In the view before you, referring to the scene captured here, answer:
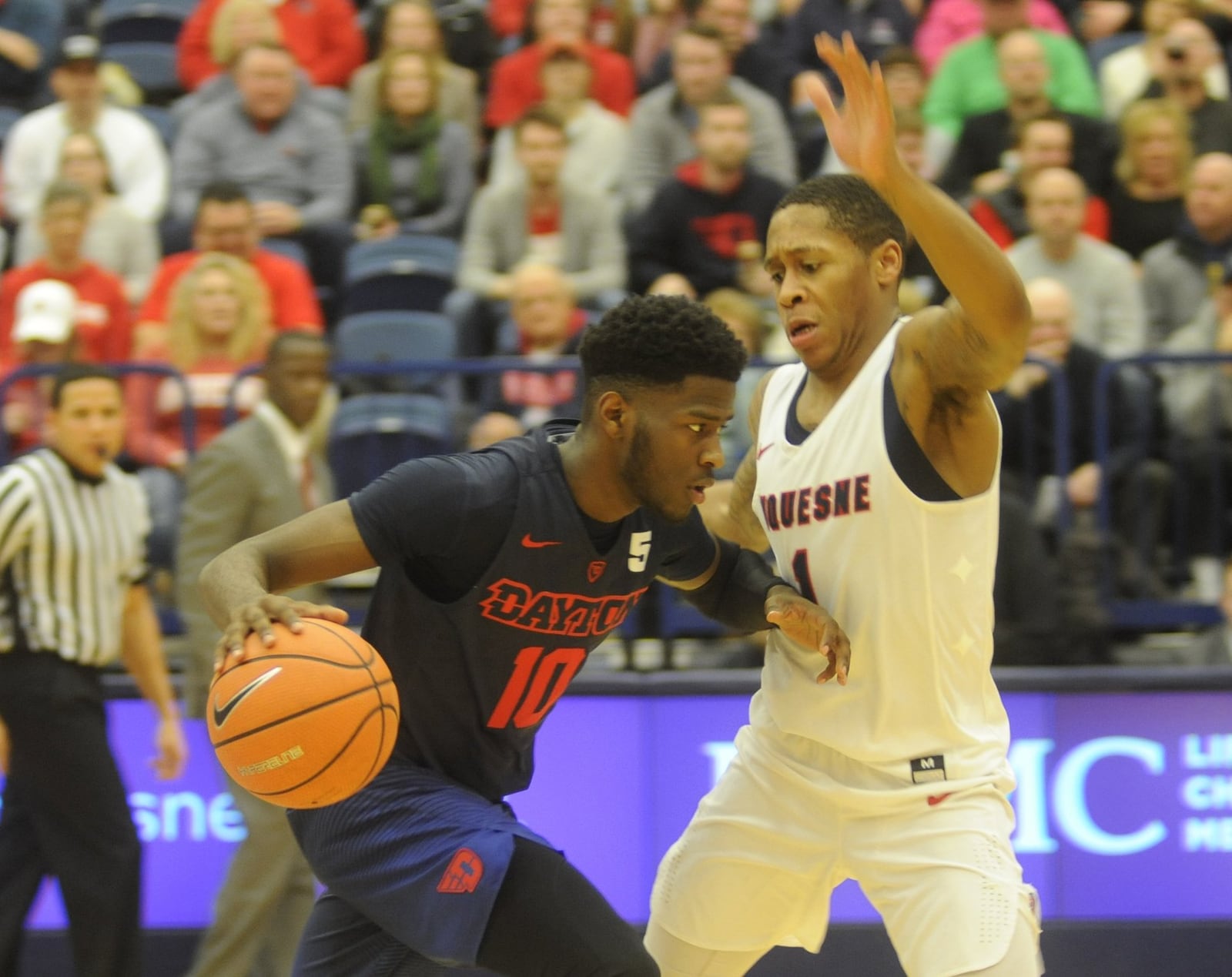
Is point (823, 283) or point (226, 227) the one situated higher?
point (226, 227)

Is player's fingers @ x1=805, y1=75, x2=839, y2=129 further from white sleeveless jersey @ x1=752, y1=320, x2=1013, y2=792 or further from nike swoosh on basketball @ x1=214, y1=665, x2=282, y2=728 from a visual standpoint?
nike swoosh on basketball @ x1=214, y1=665, x2=282, y2=728

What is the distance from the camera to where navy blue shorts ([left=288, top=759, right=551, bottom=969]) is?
3748 millimetres

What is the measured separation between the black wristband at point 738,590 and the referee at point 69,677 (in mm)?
2634

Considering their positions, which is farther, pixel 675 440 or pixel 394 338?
pixel 394 338

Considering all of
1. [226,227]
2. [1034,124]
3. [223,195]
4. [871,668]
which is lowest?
[871,668]

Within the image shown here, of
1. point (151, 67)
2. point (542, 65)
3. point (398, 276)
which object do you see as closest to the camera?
point (398, 276)


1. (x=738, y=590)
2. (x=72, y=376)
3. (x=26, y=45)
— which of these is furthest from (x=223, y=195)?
(x=738, y=590)

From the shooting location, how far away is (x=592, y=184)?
352 inches

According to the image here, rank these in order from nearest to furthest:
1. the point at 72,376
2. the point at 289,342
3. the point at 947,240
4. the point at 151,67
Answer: the point at 947,240 → the point at 72,376 → the point at 289,342 → the point at 151,67

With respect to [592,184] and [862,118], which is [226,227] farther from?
[862,118]

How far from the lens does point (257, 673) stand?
135 inches

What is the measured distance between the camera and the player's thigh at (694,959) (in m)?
4.33

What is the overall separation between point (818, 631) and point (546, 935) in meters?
0.90

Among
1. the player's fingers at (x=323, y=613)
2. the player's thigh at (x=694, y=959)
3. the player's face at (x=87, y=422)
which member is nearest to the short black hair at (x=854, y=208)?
the player's fingers at (x=323, y=613)
